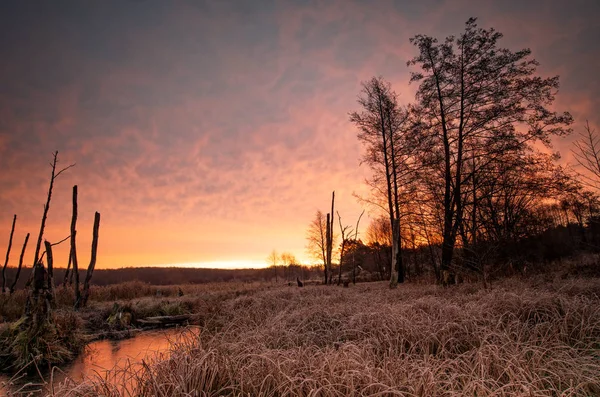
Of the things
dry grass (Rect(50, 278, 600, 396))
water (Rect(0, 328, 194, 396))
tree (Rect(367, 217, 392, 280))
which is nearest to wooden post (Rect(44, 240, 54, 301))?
water (Rect(0, 328, 194, 396))

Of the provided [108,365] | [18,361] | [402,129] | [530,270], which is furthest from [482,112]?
[18,361]

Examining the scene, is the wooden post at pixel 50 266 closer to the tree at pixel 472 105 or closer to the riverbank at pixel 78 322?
the riverbank at pixel 78 322

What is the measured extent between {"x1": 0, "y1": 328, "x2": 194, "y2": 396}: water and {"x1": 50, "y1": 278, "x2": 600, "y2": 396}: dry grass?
1.27 metres

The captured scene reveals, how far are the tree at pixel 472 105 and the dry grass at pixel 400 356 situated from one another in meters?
7.05

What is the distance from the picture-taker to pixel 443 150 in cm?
1501

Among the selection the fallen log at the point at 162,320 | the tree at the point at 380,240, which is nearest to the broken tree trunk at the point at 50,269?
the fallen log at the point at 162,320

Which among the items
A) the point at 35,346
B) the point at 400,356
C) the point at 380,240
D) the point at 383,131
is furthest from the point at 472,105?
the point at 380,240

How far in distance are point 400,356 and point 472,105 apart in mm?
12656

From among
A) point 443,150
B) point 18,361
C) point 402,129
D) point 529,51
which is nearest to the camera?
point 18,361

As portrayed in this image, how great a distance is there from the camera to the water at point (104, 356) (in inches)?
229

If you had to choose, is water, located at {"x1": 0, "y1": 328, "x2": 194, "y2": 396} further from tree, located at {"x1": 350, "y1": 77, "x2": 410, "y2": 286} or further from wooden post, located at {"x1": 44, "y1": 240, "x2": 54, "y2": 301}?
tree, located at {"x1": 350, "y1": 77, "x2": 410, "y2": 286}

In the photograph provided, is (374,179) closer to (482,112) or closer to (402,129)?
(402,129)

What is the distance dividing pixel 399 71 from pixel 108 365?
624 inches

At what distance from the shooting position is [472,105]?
1346cm
